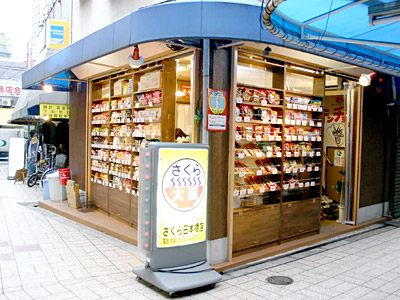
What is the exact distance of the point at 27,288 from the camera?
4.31m

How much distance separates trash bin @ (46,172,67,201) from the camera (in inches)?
366

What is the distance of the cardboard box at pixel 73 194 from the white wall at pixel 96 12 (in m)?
4.05

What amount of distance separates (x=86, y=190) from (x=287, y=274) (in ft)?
18.6

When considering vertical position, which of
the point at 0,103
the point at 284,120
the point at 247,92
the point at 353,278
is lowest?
the point at 353,278

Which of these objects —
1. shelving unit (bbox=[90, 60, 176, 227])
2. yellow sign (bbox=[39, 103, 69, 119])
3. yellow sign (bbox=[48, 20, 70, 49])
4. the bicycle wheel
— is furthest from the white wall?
the bicycle wheel

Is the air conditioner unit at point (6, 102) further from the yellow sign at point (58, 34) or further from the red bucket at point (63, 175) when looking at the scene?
the red bucket at point (63, 175)

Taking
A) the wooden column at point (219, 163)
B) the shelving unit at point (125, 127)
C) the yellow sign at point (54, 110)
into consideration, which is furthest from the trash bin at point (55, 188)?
the wooden column at point (219, 163)

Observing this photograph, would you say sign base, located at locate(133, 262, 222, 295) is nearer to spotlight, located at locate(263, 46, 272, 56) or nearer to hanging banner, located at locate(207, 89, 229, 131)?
hanging banner, located at locate(207, 89, 229, 131)

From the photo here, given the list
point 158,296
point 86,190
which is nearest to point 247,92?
point 158,296

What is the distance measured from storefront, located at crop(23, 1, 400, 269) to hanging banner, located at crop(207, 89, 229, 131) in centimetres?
5

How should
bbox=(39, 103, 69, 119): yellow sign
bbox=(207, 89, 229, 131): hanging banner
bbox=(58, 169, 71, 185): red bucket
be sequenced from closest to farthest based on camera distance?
1. bbox=(207, 89, 229, 131): hanging banner
2. bbox=(58, 169, 71, 185): red bucket
3. bbox=(39, 103, 69, 119): yellow sign

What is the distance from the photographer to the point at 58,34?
35.9ft

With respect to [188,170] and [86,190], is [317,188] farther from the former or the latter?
[86,190]

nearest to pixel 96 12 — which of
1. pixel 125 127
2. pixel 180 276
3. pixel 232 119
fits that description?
pixel 125 127
